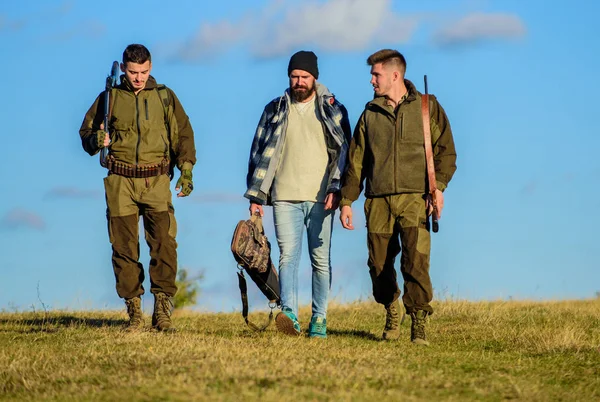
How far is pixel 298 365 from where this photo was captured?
752 cm

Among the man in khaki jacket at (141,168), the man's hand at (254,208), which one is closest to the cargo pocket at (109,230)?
the man in khaki jacket at (141,168)

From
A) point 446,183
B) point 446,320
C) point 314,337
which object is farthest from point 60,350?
point 446,320

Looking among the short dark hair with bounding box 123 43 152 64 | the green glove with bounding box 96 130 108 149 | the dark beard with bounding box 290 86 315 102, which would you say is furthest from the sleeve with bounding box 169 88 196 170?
the dark beard with bounding box 290 86 315 102

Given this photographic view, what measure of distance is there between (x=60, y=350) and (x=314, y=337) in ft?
8.50

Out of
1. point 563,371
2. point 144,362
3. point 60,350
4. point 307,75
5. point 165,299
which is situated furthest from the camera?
point 165,299

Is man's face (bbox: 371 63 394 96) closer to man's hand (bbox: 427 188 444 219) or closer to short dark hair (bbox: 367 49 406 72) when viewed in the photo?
short dark hair (bbox: 367 49 406 72)

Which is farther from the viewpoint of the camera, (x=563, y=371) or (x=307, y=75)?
(x=307, y=75)

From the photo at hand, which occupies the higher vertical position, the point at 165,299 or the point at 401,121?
the point at 401,121

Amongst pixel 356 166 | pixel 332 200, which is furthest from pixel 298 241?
pixel 356 166

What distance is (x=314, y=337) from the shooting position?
33.8 feet

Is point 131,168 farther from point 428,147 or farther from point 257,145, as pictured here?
point 428,147

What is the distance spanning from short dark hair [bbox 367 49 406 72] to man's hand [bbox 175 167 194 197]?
2389 mm

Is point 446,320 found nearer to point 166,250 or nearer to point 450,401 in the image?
point 166,250

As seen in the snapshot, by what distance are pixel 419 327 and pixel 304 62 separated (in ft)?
9.74
